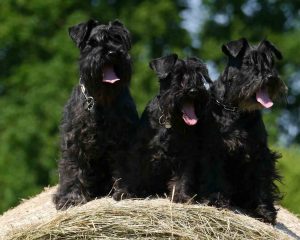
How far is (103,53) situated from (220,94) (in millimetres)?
1149

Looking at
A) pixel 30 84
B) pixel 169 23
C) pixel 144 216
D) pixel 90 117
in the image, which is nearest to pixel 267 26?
pixel 169 23

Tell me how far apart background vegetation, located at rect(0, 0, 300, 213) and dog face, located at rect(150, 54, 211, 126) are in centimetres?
1165

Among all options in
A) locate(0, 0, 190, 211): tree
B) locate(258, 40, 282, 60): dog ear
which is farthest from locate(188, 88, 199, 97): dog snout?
locate(0, 0, 190, 211): tree

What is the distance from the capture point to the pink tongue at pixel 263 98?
8.14 meters

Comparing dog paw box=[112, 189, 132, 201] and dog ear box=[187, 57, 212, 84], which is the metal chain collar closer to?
dog paw box=[112, 189, 132, 201]

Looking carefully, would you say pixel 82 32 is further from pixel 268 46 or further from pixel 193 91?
pixel 268 46

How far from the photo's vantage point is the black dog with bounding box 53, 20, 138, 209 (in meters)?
8.44

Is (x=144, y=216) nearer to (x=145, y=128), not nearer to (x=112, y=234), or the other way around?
(x=112, y=234)

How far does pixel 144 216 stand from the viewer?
729 cm

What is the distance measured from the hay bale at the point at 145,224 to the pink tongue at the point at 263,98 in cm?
112

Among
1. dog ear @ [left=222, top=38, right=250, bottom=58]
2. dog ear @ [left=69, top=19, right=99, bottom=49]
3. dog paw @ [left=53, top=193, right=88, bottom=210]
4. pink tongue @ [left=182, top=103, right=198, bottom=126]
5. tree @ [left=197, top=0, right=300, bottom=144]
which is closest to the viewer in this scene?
pink tongue @ [left=182, top=103, right=198, bottom=126]

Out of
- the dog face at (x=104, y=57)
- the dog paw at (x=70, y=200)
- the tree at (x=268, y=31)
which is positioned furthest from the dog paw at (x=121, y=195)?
the tree at (x=268, y=31)

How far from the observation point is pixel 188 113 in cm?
808

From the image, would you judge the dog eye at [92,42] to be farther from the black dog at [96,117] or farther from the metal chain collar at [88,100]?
the metal chain collar at [88,100]
